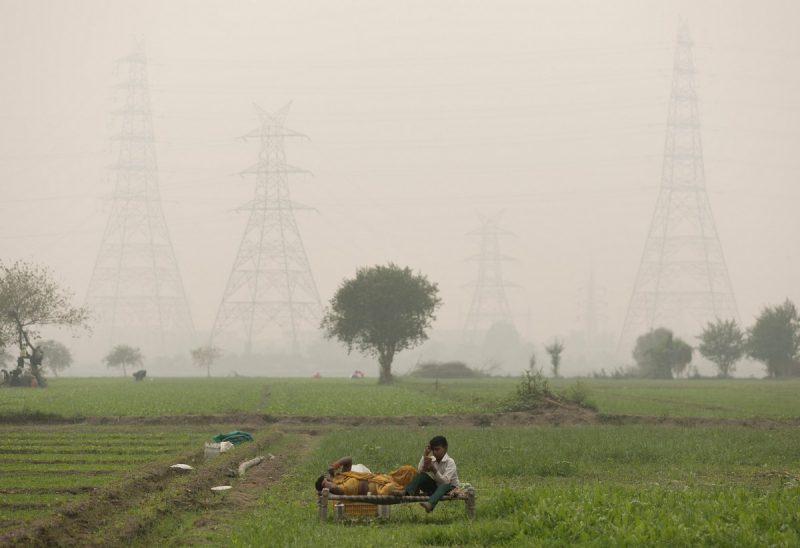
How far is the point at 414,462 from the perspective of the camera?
1092 inches

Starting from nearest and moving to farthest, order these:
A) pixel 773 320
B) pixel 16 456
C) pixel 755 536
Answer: pixel 755 536 → pixel 16 456 → pixel 773 320

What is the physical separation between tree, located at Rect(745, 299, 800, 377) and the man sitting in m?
119

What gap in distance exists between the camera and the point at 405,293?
104 metres

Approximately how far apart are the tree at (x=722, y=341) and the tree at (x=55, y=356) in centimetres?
10369

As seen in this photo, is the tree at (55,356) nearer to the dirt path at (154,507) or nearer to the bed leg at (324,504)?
the dirt path at (154,507)

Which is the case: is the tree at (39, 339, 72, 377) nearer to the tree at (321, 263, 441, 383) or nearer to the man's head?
the tree at (321, 263, 441, 383)

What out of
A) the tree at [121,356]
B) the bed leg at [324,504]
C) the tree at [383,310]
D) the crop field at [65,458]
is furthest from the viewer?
the tree at [121,356]

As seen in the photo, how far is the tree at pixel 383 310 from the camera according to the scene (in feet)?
339

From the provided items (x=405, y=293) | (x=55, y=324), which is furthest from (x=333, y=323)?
(x=55, y=324)

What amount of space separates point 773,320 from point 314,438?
102978 mm

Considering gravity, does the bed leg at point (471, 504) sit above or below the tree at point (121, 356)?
below

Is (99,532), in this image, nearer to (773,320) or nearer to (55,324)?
(55,324)

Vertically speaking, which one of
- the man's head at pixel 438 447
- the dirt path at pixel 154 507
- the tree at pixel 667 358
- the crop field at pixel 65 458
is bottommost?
the dirt path at pixel 154 507

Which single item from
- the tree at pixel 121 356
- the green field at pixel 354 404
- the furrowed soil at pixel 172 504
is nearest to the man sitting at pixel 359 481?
the furrowed soil at pixel 172 504
